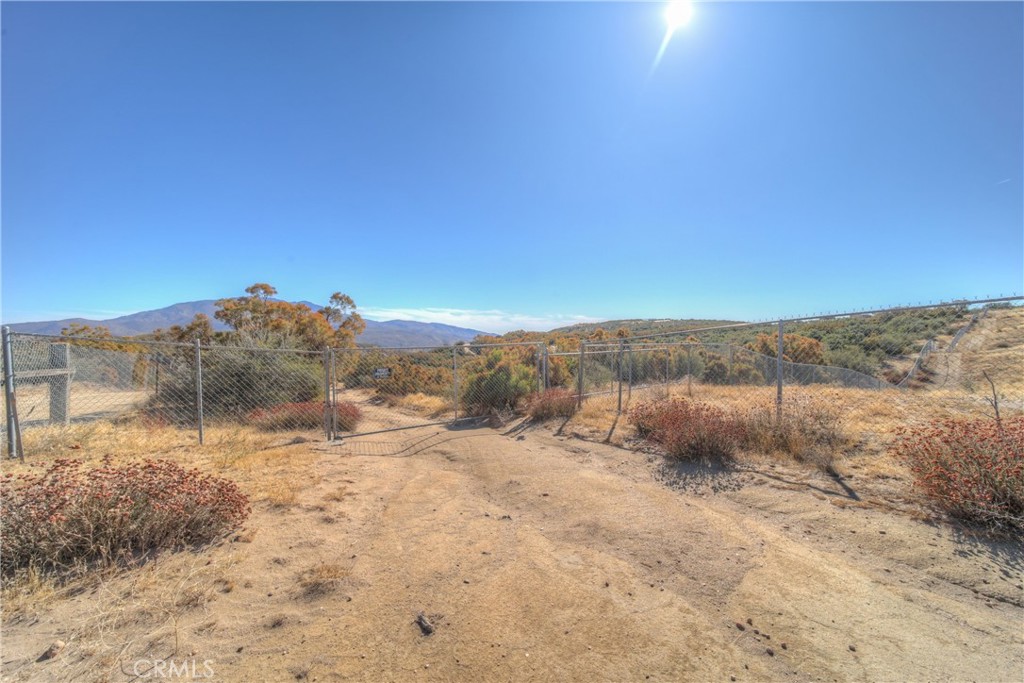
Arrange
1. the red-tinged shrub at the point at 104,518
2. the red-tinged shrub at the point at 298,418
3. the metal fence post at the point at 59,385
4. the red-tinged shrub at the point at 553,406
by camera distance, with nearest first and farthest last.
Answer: the red-tinged shrub at the point at 104,518 < the metal fence post at the point at 59,385 < the red-tinged shrub at the point at 298,418 < the red-tinged shrub at the point at 553,406

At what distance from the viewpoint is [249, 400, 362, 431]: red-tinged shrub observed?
31.1ft

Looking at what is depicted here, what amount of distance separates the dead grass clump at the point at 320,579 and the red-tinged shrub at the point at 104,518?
4.00ft

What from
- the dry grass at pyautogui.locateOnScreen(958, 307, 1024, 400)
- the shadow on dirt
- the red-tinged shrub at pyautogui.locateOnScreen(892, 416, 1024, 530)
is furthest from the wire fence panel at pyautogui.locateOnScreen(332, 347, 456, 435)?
the dry grass at pyautogui.locateOnScreen(958, 307, 1024, 400)

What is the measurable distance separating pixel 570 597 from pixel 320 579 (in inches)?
72.1

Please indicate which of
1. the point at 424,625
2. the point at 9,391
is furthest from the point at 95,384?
the point at 424,625

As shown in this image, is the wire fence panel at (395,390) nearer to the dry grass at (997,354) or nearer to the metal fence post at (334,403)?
the metal fence post at (334,403)

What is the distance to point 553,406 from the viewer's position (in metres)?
9.75

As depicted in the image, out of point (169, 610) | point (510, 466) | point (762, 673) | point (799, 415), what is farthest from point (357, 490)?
point (799, 415)

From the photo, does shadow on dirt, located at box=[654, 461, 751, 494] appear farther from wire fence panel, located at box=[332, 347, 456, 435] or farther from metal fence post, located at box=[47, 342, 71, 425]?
metal fence post, located at box=[47, 342, 71, 425]

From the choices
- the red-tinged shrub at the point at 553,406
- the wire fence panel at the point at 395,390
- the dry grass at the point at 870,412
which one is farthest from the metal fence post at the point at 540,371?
the dry grass at the point at 870,412

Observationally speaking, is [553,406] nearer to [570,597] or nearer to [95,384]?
[570,597]

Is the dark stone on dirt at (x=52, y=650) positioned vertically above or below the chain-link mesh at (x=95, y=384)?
below

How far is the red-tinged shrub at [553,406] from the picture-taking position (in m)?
9.70

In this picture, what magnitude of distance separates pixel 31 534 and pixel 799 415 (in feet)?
27.2
